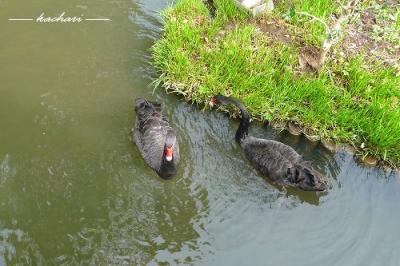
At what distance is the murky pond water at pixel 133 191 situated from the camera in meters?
5.85

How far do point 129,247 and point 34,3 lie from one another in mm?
5320

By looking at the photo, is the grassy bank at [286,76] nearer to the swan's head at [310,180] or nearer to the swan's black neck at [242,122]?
the swan's black neck at [242,122]

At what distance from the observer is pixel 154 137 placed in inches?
266

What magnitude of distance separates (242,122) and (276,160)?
784 millimetres

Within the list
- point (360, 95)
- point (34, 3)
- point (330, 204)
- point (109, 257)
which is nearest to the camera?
point (109, 257)

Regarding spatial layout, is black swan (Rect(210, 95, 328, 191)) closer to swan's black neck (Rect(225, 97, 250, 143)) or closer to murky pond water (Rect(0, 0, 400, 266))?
swan's black neck (Rect(225, 97, 250, 143))

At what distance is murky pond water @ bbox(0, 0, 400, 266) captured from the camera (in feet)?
19.2

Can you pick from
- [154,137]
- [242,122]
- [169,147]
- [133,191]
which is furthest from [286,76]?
[133,191]

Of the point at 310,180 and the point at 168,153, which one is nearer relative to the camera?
the point at 168,153

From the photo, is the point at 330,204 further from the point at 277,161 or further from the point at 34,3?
the point at 34,3

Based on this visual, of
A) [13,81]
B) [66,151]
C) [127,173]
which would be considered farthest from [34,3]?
[127,173]

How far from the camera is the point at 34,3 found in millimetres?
8781

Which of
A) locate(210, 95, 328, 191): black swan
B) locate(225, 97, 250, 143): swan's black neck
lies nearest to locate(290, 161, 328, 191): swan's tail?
locate(210, 95, 328, 191): black swan

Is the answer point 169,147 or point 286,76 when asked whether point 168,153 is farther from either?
point 286,76
